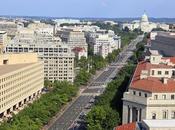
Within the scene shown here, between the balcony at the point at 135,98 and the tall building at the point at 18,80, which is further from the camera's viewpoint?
the tall building at the point at 18,80

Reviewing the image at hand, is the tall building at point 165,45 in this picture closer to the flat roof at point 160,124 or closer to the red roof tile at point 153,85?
the red roof tile at point 153,85

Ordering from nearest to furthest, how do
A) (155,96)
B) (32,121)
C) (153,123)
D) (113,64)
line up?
1. (153,123)
2. (155,96)
3. (32,121)
4. (113,64)

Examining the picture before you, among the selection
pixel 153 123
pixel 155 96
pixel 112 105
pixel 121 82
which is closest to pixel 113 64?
pixel 121 82

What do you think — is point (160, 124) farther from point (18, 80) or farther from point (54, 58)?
point (54, 58)

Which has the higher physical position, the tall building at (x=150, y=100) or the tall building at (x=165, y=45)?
the tall building at (x=150, y=100)

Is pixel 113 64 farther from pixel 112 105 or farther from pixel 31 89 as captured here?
pixel 112 105

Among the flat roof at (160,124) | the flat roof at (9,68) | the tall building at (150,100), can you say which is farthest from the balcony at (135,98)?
the flat roof at (9,68)

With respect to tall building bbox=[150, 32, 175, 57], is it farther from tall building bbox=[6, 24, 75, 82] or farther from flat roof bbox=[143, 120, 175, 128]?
flat roof bbox=[143, 120, 175, 128]

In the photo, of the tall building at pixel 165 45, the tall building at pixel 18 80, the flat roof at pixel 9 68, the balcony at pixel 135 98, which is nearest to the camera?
the balcony at pixel 135 98
